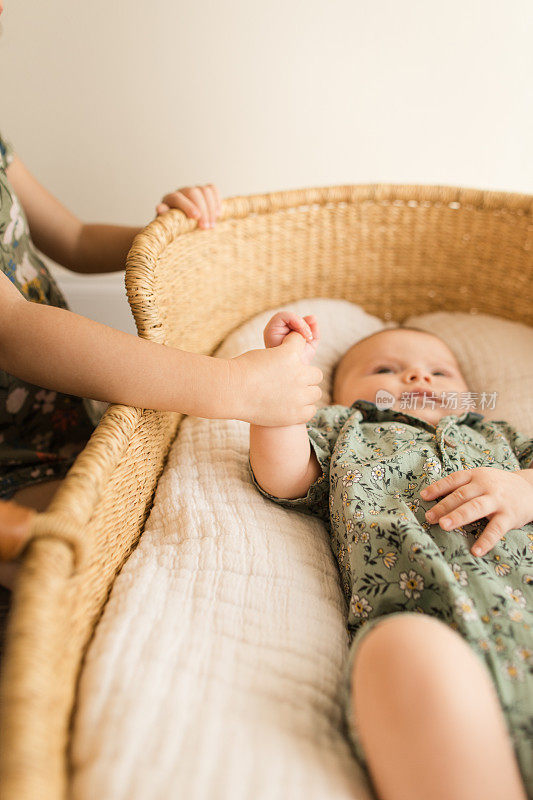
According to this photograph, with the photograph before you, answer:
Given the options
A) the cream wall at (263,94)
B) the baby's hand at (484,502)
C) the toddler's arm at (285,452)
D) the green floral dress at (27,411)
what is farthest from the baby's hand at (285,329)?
the cream wall at (263,94)

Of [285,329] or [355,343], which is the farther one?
[355,343]

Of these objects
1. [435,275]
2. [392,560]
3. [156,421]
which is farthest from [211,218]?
[392,560]

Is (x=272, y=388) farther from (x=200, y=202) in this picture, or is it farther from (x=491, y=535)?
(x=200, y=202)

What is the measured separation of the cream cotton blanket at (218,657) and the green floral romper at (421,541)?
0.15 ft

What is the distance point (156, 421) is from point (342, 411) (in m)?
0.30

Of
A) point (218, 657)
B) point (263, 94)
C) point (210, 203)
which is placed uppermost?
point (263, 94)

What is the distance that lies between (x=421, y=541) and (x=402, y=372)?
41 cm

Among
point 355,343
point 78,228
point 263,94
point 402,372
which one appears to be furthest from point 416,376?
point 263,94

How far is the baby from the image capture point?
46cm

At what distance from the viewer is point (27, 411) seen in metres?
0.94

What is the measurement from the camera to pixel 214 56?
4.45 ft

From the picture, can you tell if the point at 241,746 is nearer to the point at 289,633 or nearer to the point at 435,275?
the point at 289,633

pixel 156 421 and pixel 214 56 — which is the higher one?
pixel 214 56

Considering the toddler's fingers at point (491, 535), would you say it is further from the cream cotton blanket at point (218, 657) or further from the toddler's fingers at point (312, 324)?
the toddler's fingers at point (312, 324)
